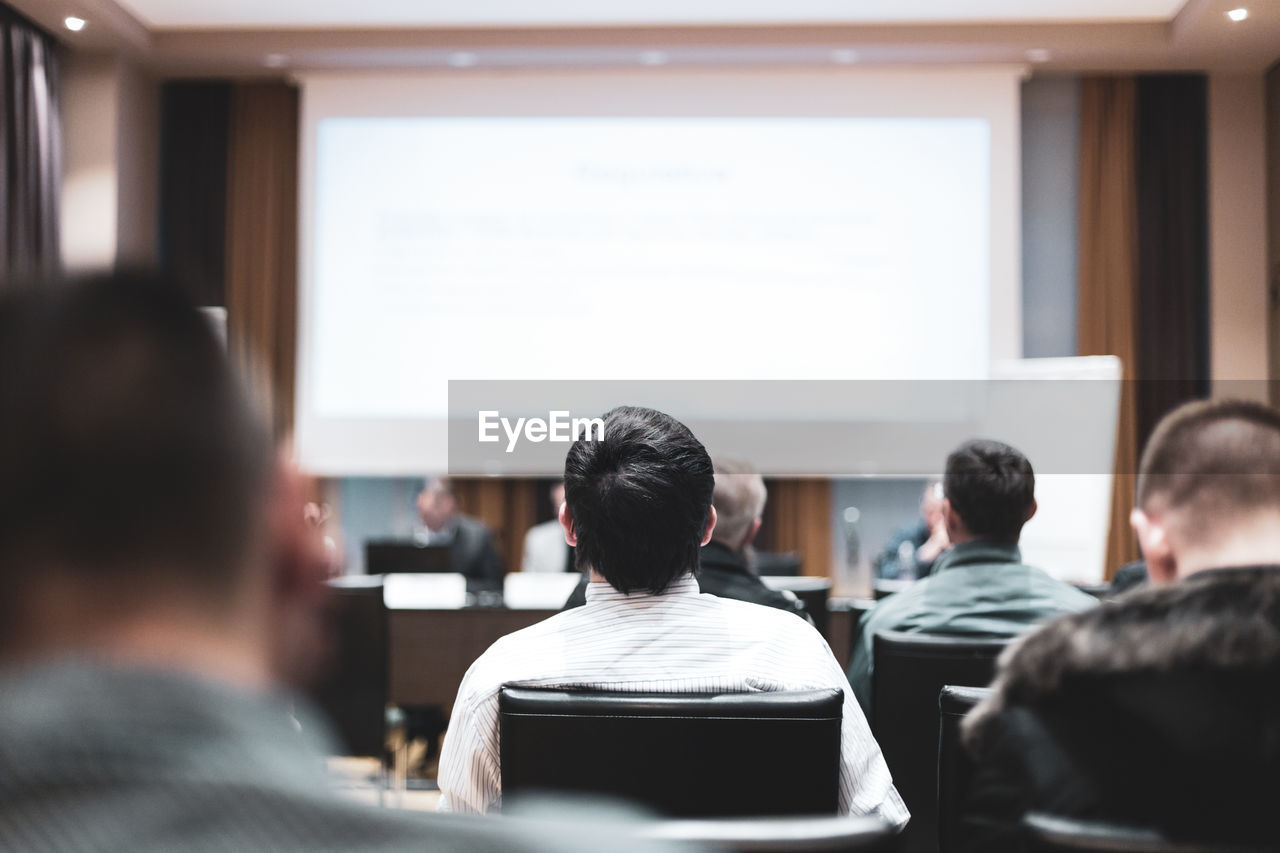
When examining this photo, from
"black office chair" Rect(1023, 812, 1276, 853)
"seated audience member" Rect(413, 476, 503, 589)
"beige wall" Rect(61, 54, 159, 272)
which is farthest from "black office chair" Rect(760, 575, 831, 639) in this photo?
"beige wall" Rect(61, 54, 159, 272)

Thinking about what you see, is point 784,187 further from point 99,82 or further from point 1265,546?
point 1265,546

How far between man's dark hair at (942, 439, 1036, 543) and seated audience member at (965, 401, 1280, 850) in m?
1.16

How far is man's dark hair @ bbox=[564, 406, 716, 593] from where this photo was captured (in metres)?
1.51

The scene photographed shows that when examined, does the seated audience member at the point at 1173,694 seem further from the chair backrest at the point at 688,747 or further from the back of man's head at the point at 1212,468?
the chair backrest at the point at 688,747

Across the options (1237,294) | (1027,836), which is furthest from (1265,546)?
(1237,294)

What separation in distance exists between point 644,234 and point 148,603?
4956mm

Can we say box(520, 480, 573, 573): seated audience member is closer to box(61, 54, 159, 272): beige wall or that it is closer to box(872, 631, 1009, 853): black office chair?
box(61, 54, 159, 272): beige wall

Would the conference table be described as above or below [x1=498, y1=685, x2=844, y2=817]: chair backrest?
below

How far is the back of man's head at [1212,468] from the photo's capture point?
104cm

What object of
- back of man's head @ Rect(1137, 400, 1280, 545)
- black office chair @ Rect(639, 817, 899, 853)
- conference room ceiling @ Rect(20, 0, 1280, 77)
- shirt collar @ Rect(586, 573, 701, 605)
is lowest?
black office chair @ Rect(639, 817, 899, 853)

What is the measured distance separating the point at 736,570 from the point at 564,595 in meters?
2.01

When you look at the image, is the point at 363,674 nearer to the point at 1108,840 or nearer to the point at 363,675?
the point at 363,675

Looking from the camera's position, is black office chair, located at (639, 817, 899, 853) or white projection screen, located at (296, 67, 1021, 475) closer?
black office chair, located at (639, 817, 899, 853)

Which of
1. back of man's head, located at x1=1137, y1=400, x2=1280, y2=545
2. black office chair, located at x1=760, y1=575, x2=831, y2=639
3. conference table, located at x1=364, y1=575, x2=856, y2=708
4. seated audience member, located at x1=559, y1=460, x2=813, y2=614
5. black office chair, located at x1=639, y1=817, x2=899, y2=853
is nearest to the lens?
black office chair, located at x1=639, y1=817, x2=899, y2=853
